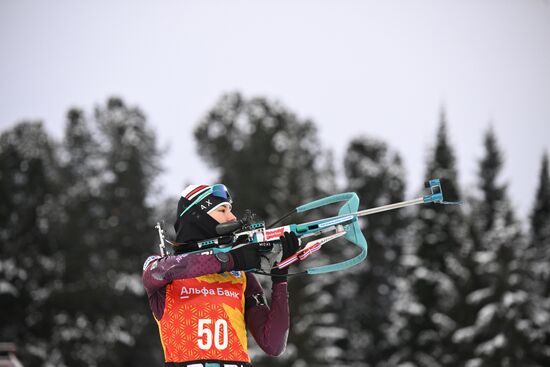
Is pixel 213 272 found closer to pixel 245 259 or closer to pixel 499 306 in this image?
pixel 245 259

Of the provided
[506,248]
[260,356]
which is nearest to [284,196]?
[260,356]

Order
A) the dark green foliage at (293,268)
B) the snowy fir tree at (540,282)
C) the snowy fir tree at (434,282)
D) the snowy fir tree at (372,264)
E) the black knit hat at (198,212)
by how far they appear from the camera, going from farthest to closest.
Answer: the snowy fir tree at (372,264) < the snowy fir tree at (434,282) < the dark green foliage at (293,268) < the snowy fir tree at (540,282) < the black knit hat at (198,212)

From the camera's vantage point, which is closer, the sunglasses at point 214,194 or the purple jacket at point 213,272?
the purple jacket at point 213,272

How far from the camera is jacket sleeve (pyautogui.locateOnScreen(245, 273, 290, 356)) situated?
422cm

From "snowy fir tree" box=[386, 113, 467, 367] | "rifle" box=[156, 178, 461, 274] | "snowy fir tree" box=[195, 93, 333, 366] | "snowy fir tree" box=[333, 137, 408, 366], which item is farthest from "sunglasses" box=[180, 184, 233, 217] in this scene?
"snowy fir tree" box=[333, 137, 408, 366]

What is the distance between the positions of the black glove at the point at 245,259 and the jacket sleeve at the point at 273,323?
248 millimetres

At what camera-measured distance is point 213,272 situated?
4016 millimetres

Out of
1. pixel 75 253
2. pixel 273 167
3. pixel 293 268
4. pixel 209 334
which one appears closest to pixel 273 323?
pixel 209 334

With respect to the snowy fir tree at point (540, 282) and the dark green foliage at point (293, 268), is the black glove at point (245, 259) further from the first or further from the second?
the snowy fir tree at point (540, 282)

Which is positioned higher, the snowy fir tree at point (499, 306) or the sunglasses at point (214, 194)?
the sunglasses at point (214, 194)

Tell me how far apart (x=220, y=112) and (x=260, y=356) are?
2309cm

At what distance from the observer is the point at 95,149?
1823 inches

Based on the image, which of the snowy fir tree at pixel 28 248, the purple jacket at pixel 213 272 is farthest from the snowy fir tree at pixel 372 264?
the purple jacket at pixel 213 272

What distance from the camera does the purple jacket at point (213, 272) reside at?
402 centimetres
